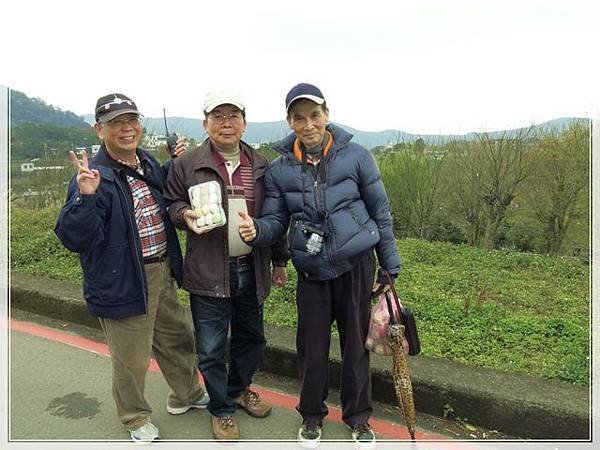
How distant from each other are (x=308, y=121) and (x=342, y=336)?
1.13 metres

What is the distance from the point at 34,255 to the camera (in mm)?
5539

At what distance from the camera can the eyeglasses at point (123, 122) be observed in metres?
2.35

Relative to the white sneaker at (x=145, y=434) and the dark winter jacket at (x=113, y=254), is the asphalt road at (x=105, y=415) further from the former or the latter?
the dark winter jacket at (x=113, y=254)

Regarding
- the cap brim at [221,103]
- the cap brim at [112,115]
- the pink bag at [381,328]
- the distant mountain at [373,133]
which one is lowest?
the pink bag at [381,328]

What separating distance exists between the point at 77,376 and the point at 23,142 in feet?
25.4

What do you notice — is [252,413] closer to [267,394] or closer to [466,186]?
[267,394]

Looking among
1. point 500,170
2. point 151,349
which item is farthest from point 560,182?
point 151,349

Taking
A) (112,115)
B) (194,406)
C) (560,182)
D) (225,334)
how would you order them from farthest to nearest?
(560,182) → (194,406) → (225,334) → (112,115)

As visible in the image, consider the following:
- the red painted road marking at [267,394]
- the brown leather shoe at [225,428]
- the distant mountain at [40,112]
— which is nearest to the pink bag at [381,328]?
the red painted road marking at [267,394]

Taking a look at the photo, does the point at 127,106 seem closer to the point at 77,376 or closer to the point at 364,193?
the point at 364,193

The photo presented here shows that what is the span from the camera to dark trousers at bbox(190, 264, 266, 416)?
8.45ft

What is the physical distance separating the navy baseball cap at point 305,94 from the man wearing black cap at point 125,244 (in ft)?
2.44

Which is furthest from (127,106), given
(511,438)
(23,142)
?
(23,142)

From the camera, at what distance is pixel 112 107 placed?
7.66 feet
